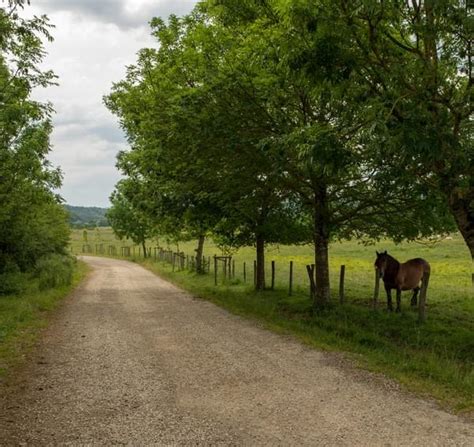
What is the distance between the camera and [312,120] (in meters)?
14.9

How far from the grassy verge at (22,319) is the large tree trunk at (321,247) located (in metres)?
9.36

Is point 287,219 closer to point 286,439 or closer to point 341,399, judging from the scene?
point 341,399

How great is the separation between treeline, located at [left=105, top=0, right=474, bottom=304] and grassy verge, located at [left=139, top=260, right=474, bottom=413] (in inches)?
76.4

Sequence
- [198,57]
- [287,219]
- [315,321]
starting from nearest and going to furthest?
[198,57] < [315,321] < [287,219]

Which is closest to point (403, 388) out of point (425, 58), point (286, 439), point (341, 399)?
point (341, 399)

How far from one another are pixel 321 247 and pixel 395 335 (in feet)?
15.4

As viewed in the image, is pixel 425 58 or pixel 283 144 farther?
pixel 283 144

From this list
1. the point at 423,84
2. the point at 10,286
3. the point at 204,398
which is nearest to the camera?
the point at 204,398

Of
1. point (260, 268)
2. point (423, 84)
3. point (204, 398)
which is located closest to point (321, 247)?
point (260, 268)

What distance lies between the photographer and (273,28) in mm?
10688

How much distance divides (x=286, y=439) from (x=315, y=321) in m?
9.22

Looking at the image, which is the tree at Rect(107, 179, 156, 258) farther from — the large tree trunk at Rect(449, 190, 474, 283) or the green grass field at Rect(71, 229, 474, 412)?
the large tree trunk at Rect(449, 190, 474, 283)

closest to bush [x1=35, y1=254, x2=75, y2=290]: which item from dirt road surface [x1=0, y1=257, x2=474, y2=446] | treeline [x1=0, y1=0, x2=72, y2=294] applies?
treeline [x1=0, y1=0, x2=72, y2=294]

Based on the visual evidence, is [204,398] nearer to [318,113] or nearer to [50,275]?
[318,113]
